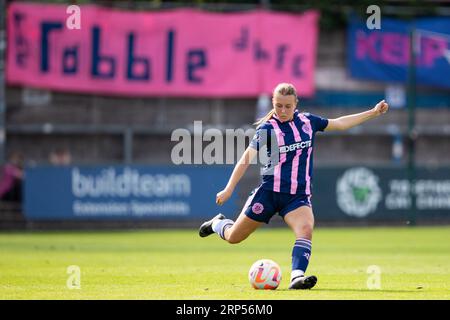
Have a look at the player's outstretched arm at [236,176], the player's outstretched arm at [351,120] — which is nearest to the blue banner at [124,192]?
the player's outstretched arm at [351,120]

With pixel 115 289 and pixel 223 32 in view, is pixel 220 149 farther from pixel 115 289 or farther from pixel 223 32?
pixel 115 289

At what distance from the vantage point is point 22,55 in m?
27.9

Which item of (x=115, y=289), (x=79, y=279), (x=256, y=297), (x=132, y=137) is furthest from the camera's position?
(x=132, y=137)

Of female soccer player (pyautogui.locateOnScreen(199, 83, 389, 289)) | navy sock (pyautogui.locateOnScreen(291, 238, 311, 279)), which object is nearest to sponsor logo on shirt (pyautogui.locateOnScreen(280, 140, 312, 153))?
female soccer player (pyautogui.locateOnScreen(199, 83, 389, 289))

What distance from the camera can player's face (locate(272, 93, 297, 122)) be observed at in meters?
11.2

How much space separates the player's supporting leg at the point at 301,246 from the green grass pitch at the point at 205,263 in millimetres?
140

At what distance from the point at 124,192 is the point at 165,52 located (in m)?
5.27

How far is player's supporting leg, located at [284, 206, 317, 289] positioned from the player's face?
3.44 ft

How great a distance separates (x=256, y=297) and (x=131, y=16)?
64.2 ft

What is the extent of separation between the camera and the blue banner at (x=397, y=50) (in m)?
30.1

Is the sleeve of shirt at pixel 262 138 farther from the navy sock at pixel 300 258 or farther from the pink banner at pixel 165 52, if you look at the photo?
the pink banner at pixel 165 52

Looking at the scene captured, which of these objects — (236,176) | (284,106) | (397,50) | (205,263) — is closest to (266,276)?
(236,176)

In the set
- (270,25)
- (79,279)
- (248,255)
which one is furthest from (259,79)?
(79,279)

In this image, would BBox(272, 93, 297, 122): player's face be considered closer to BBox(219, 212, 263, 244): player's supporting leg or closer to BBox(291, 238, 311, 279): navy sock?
BBox(219, 212, 263, 244): player's supporting leg
